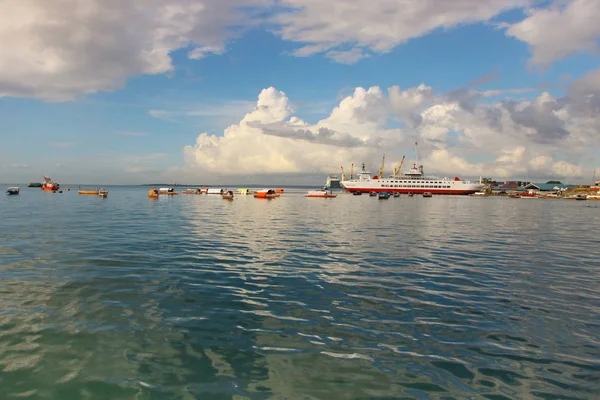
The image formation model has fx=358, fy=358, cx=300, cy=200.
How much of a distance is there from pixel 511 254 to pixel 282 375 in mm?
20782

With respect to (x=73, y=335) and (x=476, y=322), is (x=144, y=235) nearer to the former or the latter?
(x=73, y=335)

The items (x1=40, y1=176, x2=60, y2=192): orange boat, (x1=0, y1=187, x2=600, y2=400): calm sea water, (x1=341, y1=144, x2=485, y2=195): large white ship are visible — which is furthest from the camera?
(x1=341, y1=144, x2=485, y2=195): large white ship

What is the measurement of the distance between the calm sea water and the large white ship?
547 ft

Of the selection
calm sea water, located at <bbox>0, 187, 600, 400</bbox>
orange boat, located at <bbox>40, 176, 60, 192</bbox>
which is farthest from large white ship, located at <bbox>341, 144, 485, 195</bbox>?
calm sea water, located at <bbox>0, 187, 600, 400</bbox>

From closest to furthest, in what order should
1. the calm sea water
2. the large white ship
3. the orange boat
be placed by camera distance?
the calm sea water, the orange boat, the large white ship

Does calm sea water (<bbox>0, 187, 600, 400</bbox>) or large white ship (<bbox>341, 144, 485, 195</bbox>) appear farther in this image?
large white ship (<bbox>341, 144, 485, 195</bbox>)

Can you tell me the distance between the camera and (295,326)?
10062 mm

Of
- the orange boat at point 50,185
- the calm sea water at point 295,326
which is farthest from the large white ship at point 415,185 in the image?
the calm sea water at point 295,326

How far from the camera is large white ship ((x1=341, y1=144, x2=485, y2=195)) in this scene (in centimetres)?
18262

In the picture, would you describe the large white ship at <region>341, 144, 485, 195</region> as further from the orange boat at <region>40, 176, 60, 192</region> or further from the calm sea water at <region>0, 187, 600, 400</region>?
the calm sea water at <region>0, 187, 600, 400</region>

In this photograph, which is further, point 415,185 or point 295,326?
point 415,185

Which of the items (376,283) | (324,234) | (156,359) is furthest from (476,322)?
(324,234)

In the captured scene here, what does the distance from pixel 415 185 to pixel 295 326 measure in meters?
186

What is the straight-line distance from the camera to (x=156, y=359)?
809 cm
